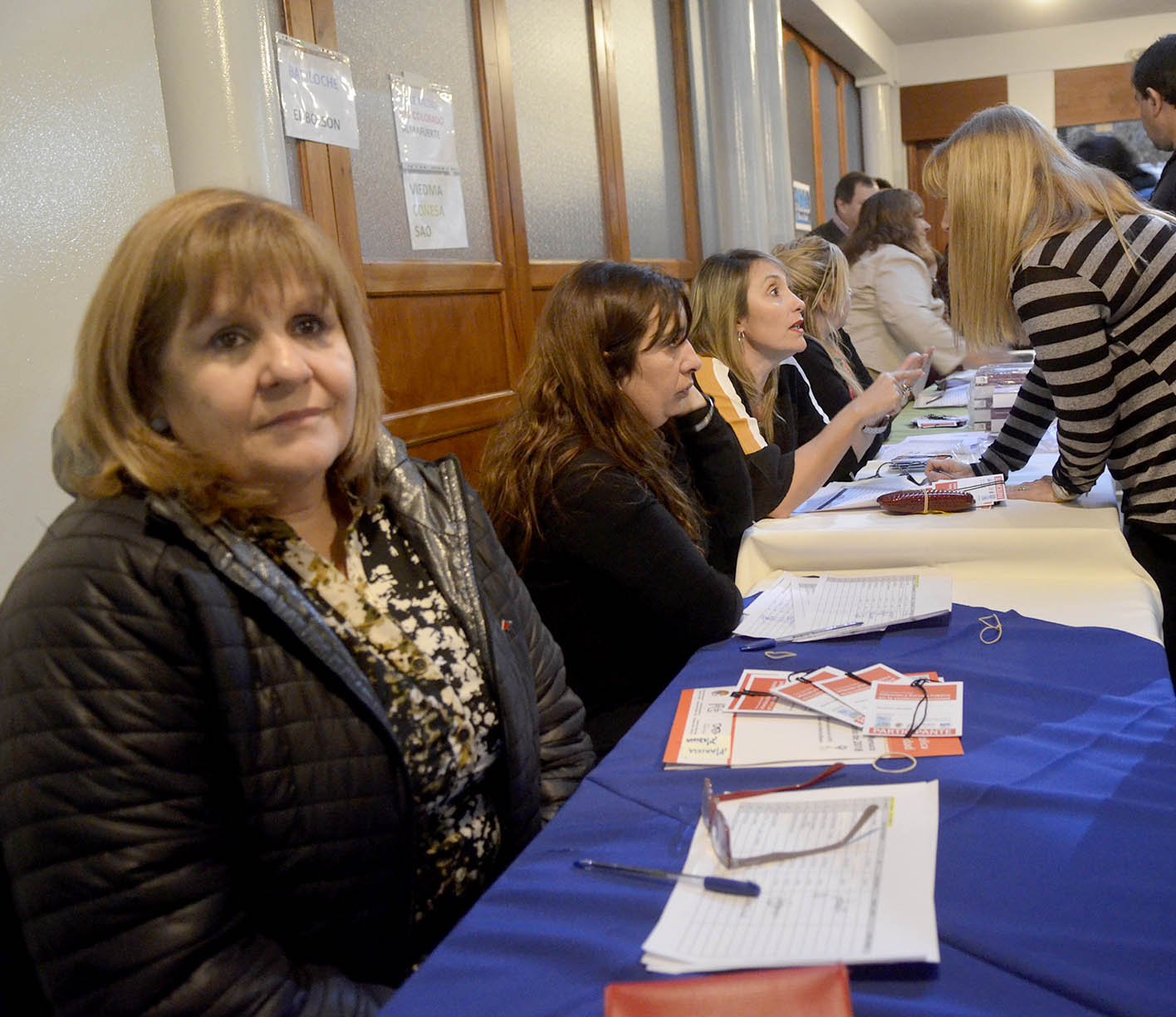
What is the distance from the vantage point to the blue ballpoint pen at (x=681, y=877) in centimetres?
86

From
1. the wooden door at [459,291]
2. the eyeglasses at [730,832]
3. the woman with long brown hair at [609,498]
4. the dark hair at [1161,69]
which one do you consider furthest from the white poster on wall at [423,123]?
the eyeglasses at [730,832]

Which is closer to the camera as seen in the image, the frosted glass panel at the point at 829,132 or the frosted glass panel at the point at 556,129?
the frosted glass panel at the point at 556,129

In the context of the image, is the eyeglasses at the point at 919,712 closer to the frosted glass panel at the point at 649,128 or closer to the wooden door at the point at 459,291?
the wooden door at the point at 459,291

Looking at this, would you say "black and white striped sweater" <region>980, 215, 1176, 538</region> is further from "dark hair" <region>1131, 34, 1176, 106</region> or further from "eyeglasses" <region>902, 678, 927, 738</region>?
"dark hair" <region>1131, 34, 1176, 106</region>

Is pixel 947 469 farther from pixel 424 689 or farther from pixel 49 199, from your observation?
pixel 49 199

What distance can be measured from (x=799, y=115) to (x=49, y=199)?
20.3ft

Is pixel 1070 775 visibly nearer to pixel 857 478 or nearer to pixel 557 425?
pixel 557 425

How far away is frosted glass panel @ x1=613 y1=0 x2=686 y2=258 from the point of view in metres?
4.12

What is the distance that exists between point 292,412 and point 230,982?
527 mm

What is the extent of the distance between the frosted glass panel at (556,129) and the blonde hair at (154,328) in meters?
2.39

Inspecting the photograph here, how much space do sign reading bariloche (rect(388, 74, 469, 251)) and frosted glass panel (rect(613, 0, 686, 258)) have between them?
4.23ft

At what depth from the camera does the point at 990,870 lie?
88cm

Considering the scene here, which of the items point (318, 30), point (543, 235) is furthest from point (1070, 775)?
point (543, 235)

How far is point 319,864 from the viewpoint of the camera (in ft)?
3.22
